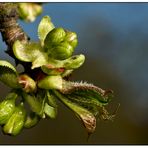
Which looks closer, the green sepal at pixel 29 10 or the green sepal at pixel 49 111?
the green sepal at pixel 29 10

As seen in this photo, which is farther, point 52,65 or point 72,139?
point 72,139

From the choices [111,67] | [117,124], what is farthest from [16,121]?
[111,67]

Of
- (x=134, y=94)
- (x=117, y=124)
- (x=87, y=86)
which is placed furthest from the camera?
(x=134, y=94)

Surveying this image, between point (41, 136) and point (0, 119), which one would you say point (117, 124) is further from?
point (0, 119)

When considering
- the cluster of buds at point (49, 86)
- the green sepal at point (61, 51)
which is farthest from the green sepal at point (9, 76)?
A: the green sepal at point (61, 51)

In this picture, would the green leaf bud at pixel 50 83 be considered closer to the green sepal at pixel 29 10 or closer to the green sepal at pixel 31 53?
the green sepal at pixel 31 53

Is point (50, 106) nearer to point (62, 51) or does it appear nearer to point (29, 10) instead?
point (62, 51)
